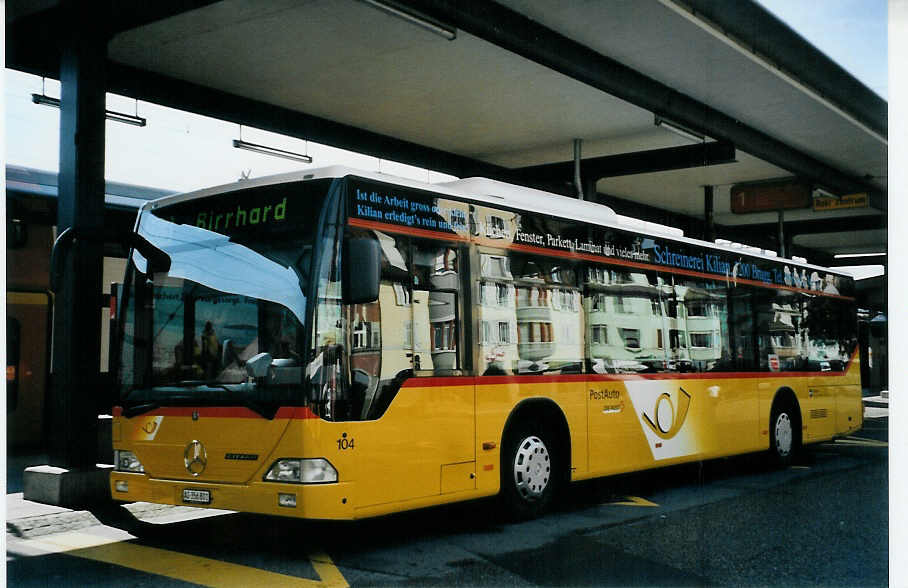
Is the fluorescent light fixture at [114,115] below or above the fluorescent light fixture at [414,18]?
below

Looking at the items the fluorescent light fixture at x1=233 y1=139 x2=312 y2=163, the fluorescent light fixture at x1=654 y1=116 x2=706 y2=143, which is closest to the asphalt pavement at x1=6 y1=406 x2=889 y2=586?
the fluorescent light fixture at x1=233 y1=139 x2=312 y2=163

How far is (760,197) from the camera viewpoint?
20.2 meters

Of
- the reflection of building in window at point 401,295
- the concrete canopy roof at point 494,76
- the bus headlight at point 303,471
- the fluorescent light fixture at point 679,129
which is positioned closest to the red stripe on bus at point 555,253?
the reflection of building in window at point 401,295

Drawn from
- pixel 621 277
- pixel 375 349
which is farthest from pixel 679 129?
pixel 375 349

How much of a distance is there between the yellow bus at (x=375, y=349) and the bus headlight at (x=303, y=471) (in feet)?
0.05

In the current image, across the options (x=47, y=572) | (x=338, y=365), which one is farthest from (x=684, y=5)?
(x=47, y=572)

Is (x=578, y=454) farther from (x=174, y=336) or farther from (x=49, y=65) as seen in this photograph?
(x=49, y=65)

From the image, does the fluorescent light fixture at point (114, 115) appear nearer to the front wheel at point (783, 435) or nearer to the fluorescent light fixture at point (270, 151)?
the fluorescent light fixture at point (270, 151)

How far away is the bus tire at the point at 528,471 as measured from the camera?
8750 mm

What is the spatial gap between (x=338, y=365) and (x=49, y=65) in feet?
23.2

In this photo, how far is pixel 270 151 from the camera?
1374cm

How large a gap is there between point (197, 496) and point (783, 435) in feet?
30.7

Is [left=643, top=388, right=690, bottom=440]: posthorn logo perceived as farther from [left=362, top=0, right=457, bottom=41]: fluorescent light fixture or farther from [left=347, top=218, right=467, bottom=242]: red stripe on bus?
[left=362, top=0, right=457, bottom=41]: fluorescent light fixture

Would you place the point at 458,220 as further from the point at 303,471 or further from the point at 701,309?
the point at 701,309
